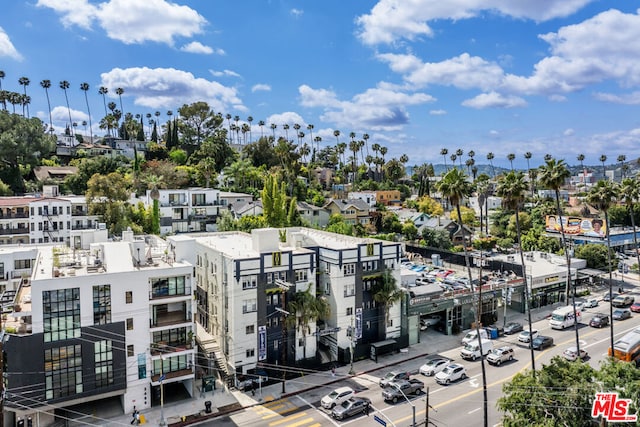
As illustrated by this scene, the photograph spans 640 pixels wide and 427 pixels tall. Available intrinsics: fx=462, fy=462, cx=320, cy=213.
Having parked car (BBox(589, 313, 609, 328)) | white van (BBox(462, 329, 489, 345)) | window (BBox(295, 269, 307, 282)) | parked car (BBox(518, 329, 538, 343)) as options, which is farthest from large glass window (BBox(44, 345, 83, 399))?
parked car (BBox(589, 313, 609, 328))

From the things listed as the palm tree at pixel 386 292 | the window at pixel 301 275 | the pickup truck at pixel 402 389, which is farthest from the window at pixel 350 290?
the pickup truck at pixel 402 389

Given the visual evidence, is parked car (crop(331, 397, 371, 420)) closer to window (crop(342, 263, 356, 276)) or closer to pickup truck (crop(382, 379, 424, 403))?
pickup truck (crop(382, 379, 424, 403))

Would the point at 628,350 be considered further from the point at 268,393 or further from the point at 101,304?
the point at 101,304

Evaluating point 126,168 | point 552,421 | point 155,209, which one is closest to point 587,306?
point 552,421

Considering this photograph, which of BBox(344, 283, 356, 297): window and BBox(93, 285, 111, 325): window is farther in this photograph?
BBox(344, 283, 356, 297): window

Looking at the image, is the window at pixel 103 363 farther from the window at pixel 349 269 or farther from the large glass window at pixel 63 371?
the window at pixel 349 269

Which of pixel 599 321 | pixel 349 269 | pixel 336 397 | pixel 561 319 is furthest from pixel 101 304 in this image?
pixel 599 321

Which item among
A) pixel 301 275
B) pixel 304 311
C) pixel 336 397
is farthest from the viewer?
pixel 301 275
